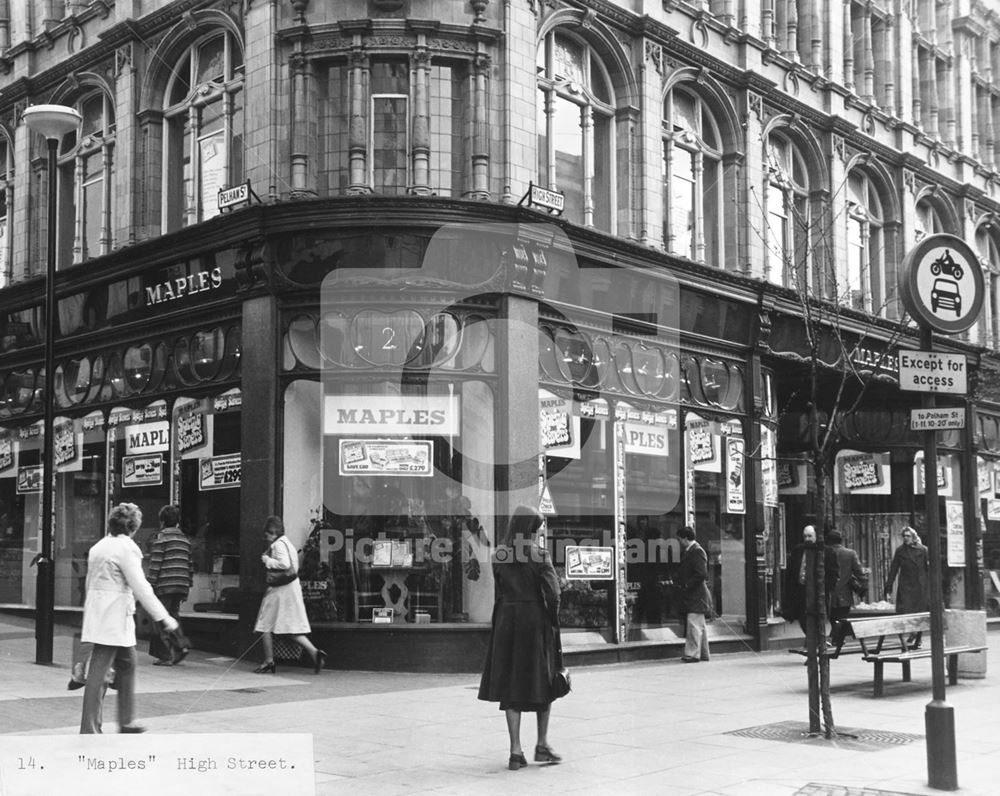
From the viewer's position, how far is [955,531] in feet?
94.7

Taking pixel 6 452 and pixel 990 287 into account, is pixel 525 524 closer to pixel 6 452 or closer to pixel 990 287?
pixel 6 452

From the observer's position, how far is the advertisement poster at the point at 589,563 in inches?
717

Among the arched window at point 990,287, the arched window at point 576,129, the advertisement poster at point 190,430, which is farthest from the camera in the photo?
the arched window at point 990,287

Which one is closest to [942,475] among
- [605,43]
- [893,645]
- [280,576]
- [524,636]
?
[893,645]

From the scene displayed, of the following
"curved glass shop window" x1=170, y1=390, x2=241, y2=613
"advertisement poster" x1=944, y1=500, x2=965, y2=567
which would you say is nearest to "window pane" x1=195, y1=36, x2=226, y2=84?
"curved glass shop window" x1=170, y1=390, x2=241, y2=613

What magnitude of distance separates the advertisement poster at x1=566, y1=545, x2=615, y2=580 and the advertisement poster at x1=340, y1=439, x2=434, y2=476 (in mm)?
2813

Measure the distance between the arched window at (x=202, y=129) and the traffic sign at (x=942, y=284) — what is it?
422 inches

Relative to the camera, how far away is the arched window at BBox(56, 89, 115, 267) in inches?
816

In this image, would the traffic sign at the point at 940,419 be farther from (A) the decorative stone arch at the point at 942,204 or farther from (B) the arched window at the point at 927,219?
(B) the arched window at the point at 927,219

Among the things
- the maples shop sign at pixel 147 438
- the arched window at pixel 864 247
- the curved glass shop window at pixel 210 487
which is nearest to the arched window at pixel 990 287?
the arched window at pixel 864 247

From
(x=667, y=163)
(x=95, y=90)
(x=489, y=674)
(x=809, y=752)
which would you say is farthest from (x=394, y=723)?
(x=95, y=90)

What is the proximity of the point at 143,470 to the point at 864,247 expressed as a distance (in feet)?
49.5

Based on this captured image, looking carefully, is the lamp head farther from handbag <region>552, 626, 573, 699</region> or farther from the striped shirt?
handbag <region>552, 626, 573, 699</region>

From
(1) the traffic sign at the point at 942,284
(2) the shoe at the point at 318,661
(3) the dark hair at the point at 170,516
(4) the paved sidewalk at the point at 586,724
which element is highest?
(1) the traffic sign at the point at 942,284
